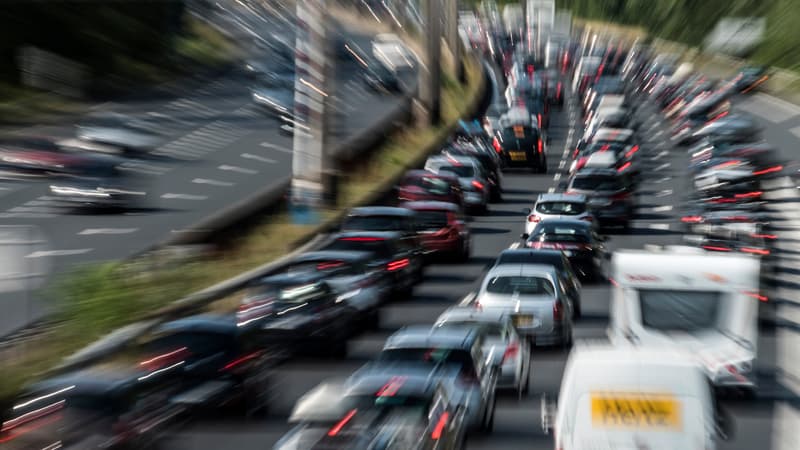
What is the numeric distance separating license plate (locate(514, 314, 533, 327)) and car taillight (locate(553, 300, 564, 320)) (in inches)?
15.1

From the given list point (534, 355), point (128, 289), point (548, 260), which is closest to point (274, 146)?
point (548, 260)

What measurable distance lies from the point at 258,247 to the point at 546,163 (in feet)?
72.6

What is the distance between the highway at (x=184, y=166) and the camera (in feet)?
100

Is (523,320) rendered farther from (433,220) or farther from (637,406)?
(433,220)

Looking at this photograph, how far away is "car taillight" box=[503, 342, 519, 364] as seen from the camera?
59.4 feet

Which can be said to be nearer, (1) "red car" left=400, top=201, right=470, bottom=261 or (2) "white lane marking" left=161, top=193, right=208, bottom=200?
(1) "red car" left=400, top=201, right=470, bottom=261

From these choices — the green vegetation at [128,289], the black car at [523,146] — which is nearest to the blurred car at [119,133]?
the green vegetation at [128,289]

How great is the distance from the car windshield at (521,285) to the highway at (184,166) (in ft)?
23.8

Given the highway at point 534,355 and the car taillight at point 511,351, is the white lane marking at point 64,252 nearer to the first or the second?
the highway at point 534,355

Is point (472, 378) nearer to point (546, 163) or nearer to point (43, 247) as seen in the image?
point (43, 247)

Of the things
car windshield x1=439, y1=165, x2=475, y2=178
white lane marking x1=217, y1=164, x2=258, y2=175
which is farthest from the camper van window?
white lane marking x1=217, y1=164, x2=258, y2=175

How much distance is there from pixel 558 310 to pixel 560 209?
11.8m

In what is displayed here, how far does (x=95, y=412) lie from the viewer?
13391 millimetres

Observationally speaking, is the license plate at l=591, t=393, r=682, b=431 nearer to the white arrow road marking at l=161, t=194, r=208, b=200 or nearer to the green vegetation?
the green vegetation
